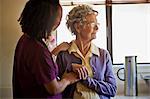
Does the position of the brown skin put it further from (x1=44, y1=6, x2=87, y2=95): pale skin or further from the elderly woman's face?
the elderly woman's face

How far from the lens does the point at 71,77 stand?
3.86ft

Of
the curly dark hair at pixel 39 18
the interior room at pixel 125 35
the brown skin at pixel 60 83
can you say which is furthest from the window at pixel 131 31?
the curly dark hair at pixel 39 18

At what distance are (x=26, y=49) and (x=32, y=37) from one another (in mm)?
52

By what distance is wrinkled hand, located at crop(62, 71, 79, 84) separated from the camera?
117 centimetres

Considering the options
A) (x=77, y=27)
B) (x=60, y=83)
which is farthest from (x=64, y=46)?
(x=60, y=83)

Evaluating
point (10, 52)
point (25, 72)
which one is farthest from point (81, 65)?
point (10, 52)

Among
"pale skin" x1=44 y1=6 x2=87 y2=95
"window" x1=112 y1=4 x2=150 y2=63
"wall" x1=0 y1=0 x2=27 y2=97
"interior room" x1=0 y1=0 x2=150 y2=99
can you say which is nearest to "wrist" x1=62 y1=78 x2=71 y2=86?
"pale skin" x1=44 y1=6 x2=87 y2=95

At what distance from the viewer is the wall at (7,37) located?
1496 millimetres

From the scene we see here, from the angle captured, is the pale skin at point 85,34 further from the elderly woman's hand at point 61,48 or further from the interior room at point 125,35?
the interior room at point 125,35

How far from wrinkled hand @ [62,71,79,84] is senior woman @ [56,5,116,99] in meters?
0.02

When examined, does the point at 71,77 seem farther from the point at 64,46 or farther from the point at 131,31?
the point at 131,31

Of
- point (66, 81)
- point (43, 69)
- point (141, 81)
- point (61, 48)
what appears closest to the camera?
point (43, 69)

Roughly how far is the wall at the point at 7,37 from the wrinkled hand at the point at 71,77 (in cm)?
43

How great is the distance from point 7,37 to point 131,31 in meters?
0.85
